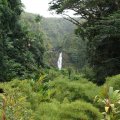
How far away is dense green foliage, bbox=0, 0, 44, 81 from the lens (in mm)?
25156

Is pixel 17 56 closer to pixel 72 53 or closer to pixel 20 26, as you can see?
pixel 20 26

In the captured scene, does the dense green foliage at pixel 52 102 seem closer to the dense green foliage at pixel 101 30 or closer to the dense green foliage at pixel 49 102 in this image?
the dense green foliage at pixel 49 102

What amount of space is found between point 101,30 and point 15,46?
8.72m

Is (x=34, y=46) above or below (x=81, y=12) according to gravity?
below

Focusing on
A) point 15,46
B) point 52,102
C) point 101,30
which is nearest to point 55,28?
point 15,46

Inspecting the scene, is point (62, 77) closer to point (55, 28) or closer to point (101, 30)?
point (101, 30)

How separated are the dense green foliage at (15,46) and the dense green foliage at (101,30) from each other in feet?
9.32

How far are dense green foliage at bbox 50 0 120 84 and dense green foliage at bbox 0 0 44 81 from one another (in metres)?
2.84

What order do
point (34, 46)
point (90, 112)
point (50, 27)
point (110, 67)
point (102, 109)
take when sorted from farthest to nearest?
point (50, 27)
point (34, 46)
point (110, 67)
point (102, 109)
point (90, 112)

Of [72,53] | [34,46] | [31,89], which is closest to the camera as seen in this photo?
[31,89]

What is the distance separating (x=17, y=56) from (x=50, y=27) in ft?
288

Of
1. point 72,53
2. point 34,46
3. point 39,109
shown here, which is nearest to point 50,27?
point 72,53

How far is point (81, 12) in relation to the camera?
2641 cm

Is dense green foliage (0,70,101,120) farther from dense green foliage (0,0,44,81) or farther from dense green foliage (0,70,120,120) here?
dense green foliage (0,0,44,81)
